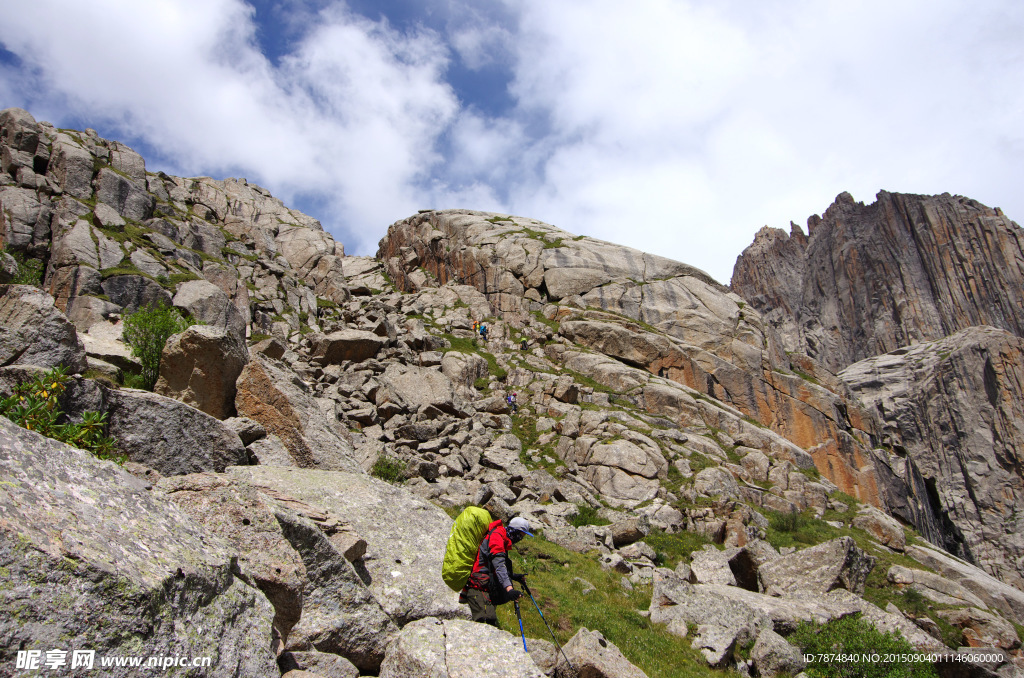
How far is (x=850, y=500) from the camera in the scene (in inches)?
1313

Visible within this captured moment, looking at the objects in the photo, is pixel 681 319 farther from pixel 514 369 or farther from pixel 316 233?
pixel 316 233

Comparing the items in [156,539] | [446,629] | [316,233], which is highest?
[316,233]

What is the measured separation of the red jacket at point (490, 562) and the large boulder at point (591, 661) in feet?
5.61

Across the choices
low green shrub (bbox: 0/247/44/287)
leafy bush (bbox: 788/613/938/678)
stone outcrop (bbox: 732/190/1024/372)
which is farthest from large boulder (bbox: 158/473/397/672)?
stone outcrop (bbox: 732/190/1024/372)

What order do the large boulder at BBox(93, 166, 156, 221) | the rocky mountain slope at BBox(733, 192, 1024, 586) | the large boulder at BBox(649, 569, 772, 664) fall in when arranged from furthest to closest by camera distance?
the rocky mountain slope at BBox(733, 192, 1024, 586) → the large boulder at BBox(93, 166, 156, 221) → the large boulder at BBox(649, 569, 772, 664)

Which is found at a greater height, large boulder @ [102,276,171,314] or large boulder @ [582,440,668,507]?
large boulder @ [102,276,171,314]

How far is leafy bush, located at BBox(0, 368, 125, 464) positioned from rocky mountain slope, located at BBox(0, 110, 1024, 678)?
57 centimetres

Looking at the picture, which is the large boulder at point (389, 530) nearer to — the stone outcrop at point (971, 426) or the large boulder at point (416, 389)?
the large boulder at point (416, 389)

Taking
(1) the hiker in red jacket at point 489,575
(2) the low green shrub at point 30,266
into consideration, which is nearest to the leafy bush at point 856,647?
(1) the hiker in red jacket at point 489,575

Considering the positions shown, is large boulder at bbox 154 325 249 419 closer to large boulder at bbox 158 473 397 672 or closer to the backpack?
large boulder at bbox 158 473 397 672

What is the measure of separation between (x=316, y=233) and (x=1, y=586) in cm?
8190

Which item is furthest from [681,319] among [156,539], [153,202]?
[153,202]

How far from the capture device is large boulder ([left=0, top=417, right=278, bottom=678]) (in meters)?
4.27

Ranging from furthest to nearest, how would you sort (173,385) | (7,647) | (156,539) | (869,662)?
(173,385)
(869,662)
(156,539)
(7,647)
